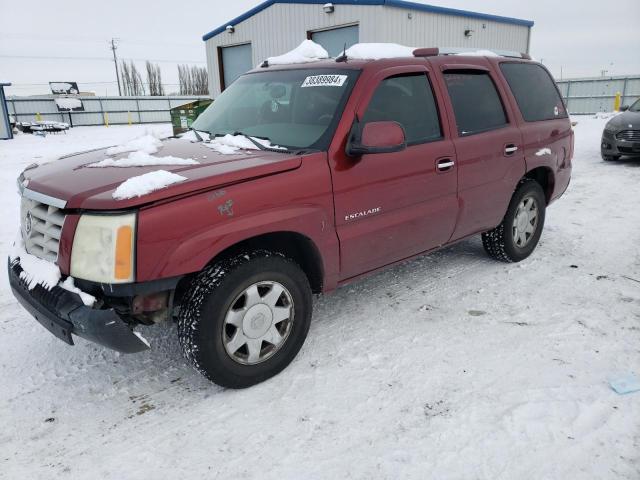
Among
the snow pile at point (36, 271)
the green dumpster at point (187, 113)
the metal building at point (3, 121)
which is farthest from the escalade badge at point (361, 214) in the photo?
the metal building at point (3, 121)

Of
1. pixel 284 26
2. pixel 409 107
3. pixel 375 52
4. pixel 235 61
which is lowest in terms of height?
pixel 409 107

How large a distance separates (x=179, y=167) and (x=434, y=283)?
2.50 metres

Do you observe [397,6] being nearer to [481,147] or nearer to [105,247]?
[481,147]

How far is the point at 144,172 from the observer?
2615mm

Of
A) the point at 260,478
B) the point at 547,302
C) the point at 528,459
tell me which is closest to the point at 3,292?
the point at 260,478

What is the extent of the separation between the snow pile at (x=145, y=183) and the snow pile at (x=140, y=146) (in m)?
0.80

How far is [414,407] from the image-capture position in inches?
103

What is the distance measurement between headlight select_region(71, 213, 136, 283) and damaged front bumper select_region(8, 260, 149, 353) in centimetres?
16

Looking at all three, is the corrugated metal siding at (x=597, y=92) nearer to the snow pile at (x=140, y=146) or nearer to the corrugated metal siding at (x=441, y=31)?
the corrugated metal siding at (x=441, y=31)

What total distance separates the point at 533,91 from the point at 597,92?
26.8 metres

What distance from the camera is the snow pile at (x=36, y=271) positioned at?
2488 millimetres

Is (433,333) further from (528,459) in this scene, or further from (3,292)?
(3,292)

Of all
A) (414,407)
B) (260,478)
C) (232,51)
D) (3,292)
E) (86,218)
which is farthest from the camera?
(232,51)

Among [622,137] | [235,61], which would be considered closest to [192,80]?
[235,61]
